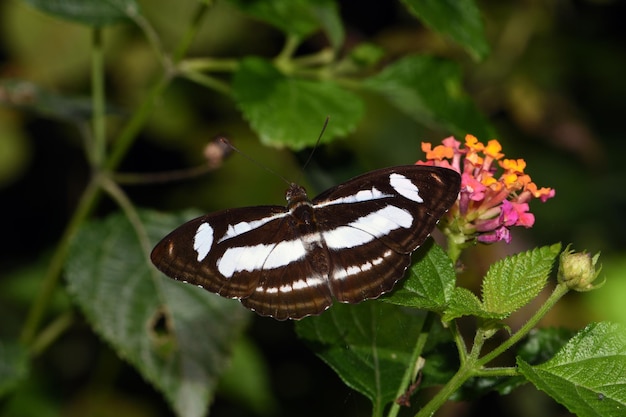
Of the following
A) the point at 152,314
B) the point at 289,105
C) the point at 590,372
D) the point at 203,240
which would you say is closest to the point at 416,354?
the point at 590,372

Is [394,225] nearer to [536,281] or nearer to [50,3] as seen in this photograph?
[536,281]

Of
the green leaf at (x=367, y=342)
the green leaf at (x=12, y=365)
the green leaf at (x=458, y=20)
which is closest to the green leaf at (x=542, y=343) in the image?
the green leaf at (x=367, y=342)

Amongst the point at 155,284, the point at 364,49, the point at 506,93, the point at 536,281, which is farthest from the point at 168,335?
the point at 506,93

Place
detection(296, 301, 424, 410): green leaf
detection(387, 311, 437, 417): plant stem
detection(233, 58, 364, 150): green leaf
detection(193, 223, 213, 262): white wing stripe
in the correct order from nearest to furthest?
detection(387, 311, 437, 417): plant stem, detection(296, 301, 424, 410): green leaf, detection(193, 223, 213, 262): white wing stripe, detection(233, 58, 364, 150): green leaf

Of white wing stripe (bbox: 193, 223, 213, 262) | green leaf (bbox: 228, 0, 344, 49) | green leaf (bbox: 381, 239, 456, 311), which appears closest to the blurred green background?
green leaf (bbox: 228, 0, 344, 49)

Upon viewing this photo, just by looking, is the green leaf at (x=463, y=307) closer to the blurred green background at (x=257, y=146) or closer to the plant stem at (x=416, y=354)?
the plant stem at (x=416, y=354)

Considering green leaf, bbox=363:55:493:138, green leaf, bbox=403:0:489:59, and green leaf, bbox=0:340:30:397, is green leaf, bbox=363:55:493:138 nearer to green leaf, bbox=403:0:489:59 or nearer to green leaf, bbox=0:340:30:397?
green leaf, bbox=403:0:489:59
